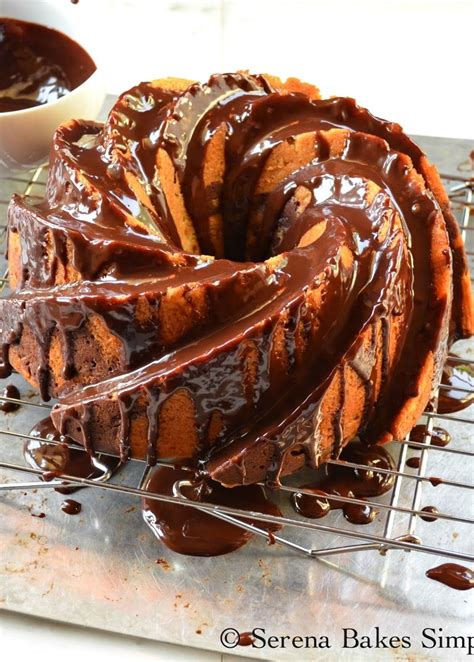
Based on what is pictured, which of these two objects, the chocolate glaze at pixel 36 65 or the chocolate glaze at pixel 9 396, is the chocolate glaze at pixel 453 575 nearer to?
the chocolate glaze at pixel 9 396

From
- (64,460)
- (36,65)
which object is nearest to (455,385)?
(64,460)

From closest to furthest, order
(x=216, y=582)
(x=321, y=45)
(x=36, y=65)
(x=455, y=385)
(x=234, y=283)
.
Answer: (x=234, y=283) → (x=216, y=582) → (x=455, y=385) → (x=36, y=65) → (x=321, y=45)

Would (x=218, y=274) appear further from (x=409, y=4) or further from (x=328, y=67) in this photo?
(x=409, y=4)

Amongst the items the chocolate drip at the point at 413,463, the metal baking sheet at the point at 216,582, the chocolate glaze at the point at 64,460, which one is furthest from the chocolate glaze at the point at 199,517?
the chocolate drip at the point at 413,463

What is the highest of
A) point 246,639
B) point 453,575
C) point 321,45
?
point 321,45

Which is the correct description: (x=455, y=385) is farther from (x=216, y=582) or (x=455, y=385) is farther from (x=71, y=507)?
(x=71, y=507)

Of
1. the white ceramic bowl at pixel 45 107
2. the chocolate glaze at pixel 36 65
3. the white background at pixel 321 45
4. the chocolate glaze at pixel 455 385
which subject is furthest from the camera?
the white background at pixel 321 45
